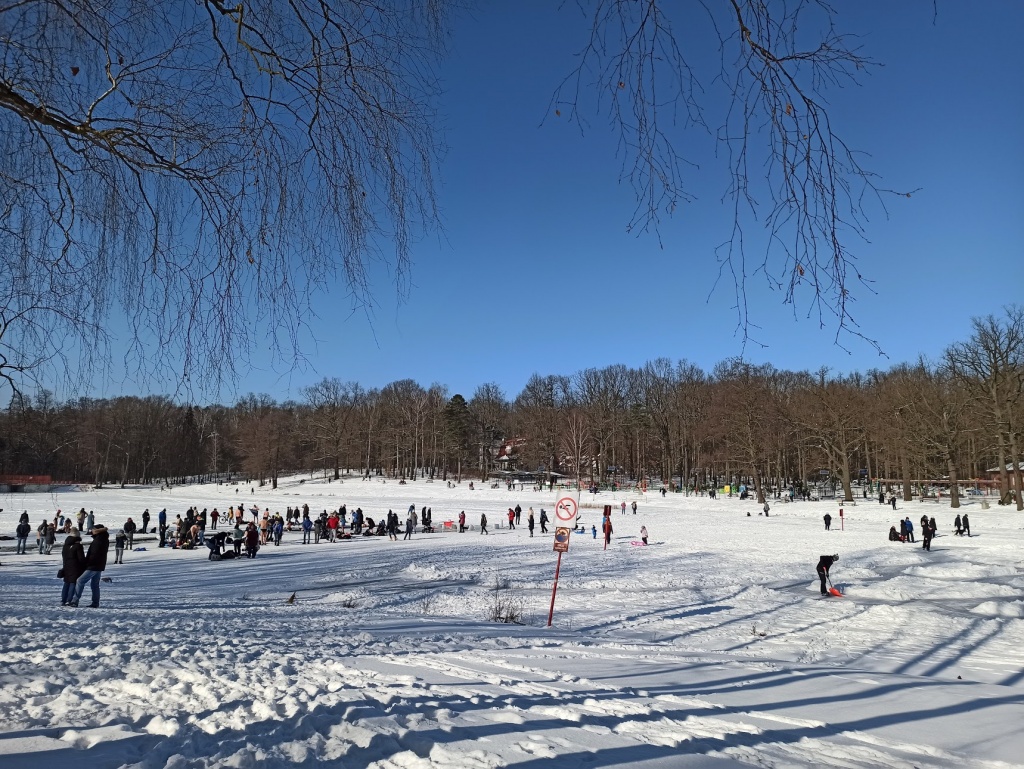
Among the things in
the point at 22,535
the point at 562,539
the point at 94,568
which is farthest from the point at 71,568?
the point at 22,535

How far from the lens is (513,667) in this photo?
7.12 m

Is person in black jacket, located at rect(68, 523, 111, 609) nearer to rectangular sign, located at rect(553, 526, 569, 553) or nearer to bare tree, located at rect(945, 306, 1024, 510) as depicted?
rectangular sign, located at rect(553, 526, 569, 553)

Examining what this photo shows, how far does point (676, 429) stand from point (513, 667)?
73.2 meters

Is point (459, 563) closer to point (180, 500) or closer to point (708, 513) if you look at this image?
point (708, 513)

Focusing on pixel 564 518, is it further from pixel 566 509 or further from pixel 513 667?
pixel 513 667

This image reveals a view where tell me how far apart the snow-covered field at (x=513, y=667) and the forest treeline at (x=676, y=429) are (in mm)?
14998

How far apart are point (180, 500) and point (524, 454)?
40636 millimetres

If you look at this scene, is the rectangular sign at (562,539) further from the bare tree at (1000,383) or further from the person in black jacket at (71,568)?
the bare tree at (1000,383)

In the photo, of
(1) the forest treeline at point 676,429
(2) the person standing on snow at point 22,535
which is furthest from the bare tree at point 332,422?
(2) the person standing on snow at point 22,535

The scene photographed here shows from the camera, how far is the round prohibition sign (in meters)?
13.0

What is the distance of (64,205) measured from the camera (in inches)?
136

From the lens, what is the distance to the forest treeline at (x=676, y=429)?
44.3 metres

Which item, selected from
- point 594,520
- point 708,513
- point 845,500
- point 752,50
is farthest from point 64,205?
point 845,500

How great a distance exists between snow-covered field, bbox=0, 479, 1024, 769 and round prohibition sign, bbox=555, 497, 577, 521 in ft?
6.49
